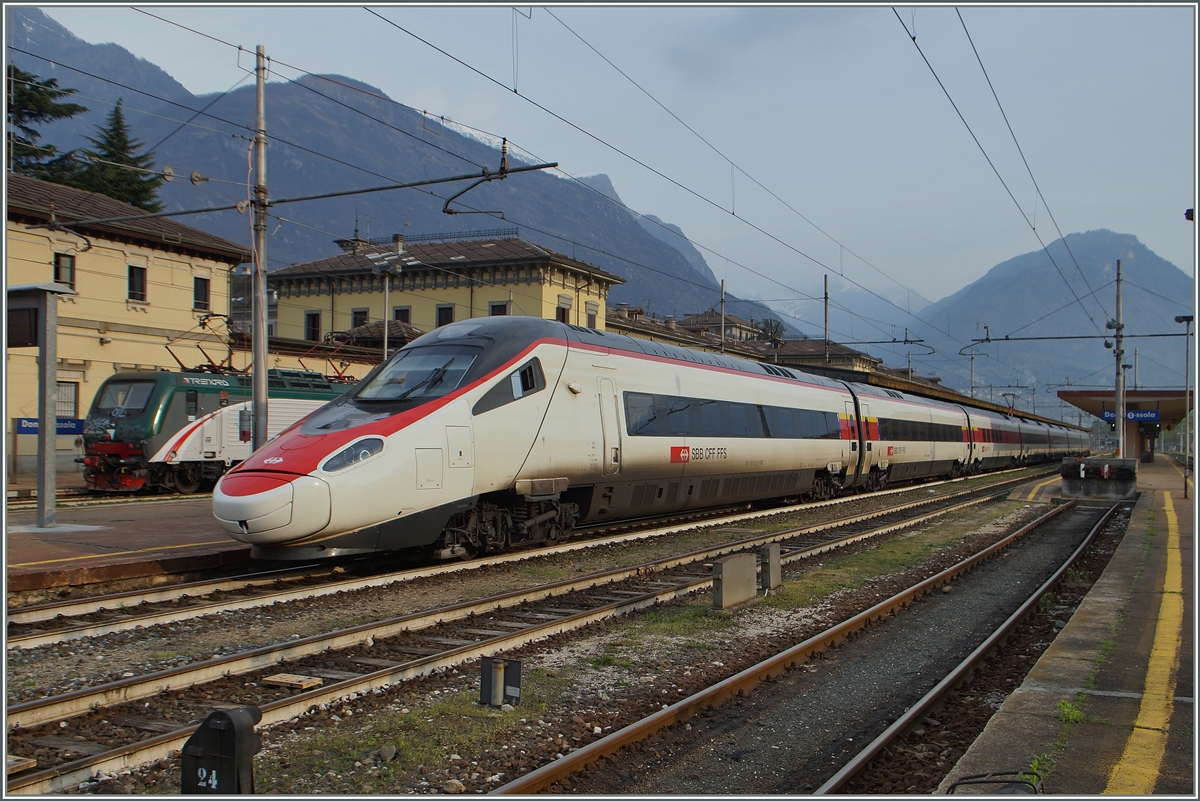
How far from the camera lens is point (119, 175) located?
5178cm

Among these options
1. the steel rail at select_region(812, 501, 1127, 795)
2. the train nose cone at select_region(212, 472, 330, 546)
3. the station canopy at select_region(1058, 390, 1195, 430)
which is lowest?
the steel rail at select_region(812, 501, 1127, 795)

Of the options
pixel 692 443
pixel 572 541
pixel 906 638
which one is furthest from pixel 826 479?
pixel 906 638

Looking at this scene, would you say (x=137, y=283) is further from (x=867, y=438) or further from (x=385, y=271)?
(x=867, y=438)

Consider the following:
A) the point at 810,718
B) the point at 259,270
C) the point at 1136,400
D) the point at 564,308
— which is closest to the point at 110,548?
the point at 259,270

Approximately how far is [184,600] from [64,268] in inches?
911

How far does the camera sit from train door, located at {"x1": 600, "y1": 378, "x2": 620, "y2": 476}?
13.7m

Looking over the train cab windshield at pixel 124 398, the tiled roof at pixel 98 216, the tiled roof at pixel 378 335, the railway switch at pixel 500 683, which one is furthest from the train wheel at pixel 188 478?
the railway switch at pixel 500 683

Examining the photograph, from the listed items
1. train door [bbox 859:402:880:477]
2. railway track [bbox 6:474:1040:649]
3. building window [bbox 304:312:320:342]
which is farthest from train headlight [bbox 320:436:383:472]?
building window [bbox 304:312:320:342]

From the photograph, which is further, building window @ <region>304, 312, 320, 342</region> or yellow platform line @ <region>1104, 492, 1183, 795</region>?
building window @ <region>304, 312, 320, 342</region>

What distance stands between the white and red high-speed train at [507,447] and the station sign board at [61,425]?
54.4 feet

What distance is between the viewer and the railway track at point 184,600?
26.3 feet

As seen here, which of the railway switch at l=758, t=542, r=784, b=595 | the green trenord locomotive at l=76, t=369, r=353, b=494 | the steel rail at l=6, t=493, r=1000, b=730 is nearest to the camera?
the steel rail at l=6, t=493, r=1000, b=730

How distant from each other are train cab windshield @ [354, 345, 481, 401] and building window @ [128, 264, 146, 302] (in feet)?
72.8

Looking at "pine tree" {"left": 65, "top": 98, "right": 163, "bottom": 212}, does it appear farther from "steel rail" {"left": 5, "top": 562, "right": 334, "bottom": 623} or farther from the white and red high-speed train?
"steel rail" {"left": 5, "top": 562, "right": 334, "bottom": 623}
